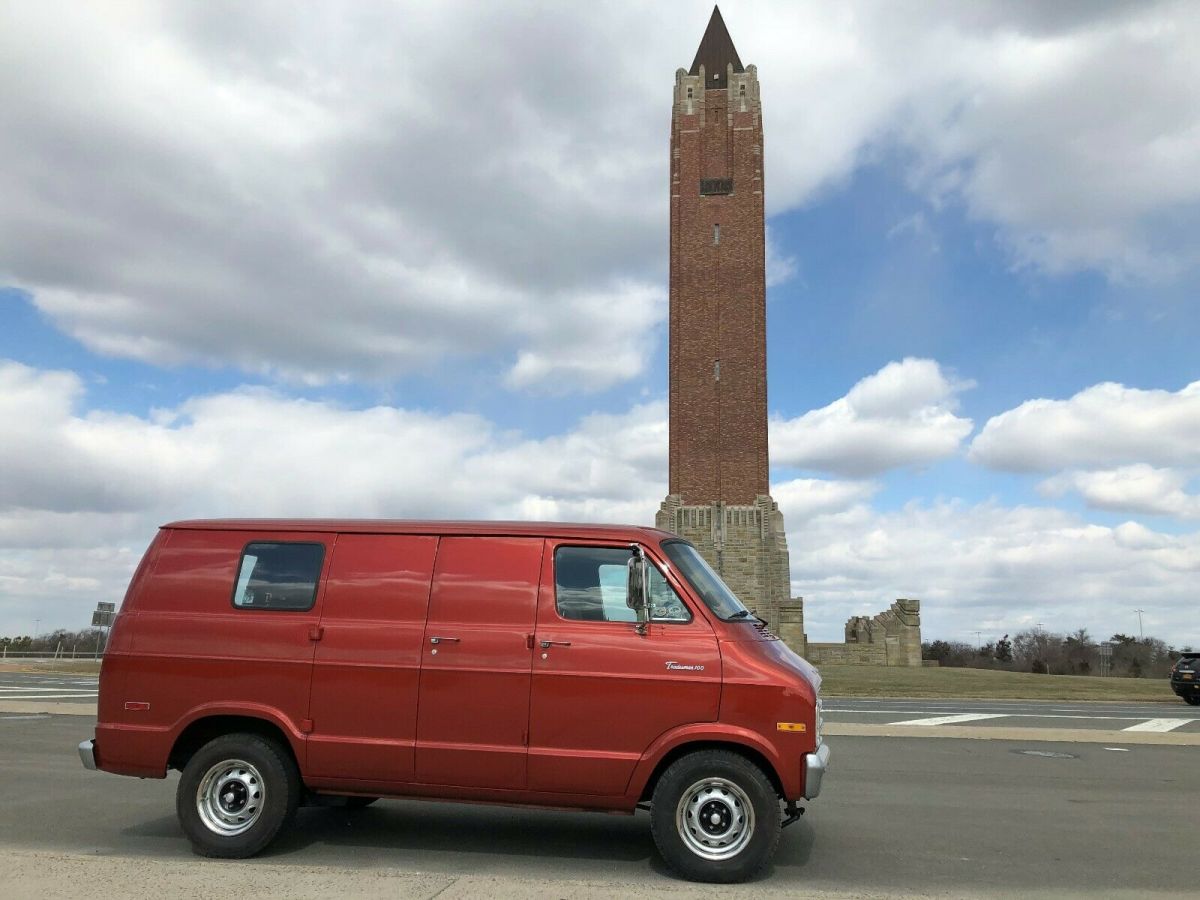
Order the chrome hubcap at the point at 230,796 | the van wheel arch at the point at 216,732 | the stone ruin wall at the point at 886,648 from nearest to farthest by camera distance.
→ the chrome hubcap at the point at 230,796, the van wheel arch at the point at 216,732, the stone ruin wall at the point at 886,648

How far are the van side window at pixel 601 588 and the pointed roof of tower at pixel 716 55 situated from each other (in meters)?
64.4

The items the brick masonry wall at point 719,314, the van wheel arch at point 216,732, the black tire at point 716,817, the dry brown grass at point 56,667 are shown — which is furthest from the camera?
the brick masonry wall at point 719,314

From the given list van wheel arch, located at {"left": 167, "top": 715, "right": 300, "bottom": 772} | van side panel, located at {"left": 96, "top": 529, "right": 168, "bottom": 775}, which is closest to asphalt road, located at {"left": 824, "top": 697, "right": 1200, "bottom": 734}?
van wheel arch, located at {"left": 167, "top": 715, "right": 300, "bottom": 772}

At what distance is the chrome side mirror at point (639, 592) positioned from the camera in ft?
19.3

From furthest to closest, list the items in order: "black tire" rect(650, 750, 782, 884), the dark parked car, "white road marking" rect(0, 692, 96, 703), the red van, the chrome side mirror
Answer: the dark parked car → "white road marking" rect(0, 692, 96, 703) → the chrome side mirror → the red van → "black tire" rect(650, 750, 782, 884)

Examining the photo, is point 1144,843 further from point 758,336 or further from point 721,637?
point 758,336

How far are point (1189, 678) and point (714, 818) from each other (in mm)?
21094

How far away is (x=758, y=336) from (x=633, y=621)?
185 feet

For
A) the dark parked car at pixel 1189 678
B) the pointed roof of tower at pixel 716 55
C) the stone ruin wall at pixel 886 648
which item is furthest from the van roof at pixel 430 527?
the pointed roof of tower at pixel 716 55

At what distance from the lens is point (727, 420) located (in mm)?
60250

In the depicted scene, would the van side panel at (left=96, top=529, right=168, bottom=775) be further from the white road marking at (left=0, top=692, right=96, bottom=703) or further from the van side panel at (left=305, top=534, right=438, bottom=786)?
the white road marking at (left=0, top=692, right=96, bottom=703)

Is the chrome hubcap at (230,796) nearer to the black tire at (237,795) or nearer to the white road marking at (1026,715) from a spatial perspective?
the black tire at (237,795)

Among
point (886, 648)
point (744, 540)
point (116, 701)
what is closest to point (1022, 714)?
point (116, 701)

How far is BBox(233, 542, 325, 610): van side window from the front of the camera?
6445 mm
